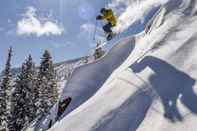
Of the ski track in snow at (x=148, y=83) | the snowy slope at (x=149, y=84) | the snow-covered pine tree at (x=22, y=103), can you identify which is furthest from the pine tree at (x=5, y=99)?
the snowy slope at (x=149, y=84)

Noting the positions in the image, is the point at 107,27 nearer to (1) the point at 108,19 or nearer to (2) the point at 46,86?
(1) the point at 108,19

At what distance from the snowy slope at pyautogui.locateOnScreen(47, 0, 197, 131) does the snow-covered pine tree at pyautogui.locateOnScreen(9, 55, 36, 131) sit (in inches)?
1675

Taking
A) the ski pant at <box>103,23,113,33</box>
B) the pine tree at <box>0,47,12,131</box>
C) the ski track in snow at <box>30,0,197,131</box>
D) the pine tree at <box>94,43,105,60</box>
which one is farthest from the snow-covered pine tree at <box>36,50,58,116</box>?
the ski track in snow at <box>30,0,197,131</box>

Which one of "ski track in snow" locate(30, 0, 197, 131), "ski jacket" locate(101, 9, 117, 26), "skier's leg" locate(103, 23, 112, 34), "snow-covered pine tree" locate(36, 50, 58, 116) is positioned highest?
"ski jacket" locate(101, 9, 117, 26)

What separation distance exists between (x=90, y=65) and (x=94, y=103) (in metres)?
2.09

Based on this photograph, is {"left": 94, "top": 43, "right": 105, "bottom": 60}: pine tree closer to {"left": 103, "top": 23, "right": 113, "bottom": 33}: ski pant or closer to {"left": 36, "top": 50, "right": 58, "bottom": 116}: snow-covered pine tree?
{"left": 103, "top": 23, "right": 113, "bottom": 33}: ski pant

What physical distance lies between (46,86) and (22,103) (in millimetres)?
6198

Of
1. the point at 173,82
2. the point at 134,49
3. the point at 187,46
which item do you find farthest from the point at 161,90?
the point at 134,49

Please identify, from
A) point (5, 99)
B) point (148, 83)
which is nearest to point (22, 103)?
point (5, 99)

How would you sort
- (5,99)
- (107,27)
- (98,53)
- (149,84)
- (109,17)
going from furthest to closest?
1. (5,99)
2. (107,27)
3. (109,17)
4. (98,53)
5. (149,84)

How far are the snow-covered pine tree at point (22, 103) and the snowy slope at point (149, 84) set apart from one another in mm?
42537

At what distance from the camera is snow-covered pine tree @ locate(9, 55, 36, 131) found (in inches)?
1949

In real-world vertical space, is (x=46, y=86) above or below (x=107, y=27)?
below

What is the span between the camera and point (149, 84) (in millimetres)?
6258
